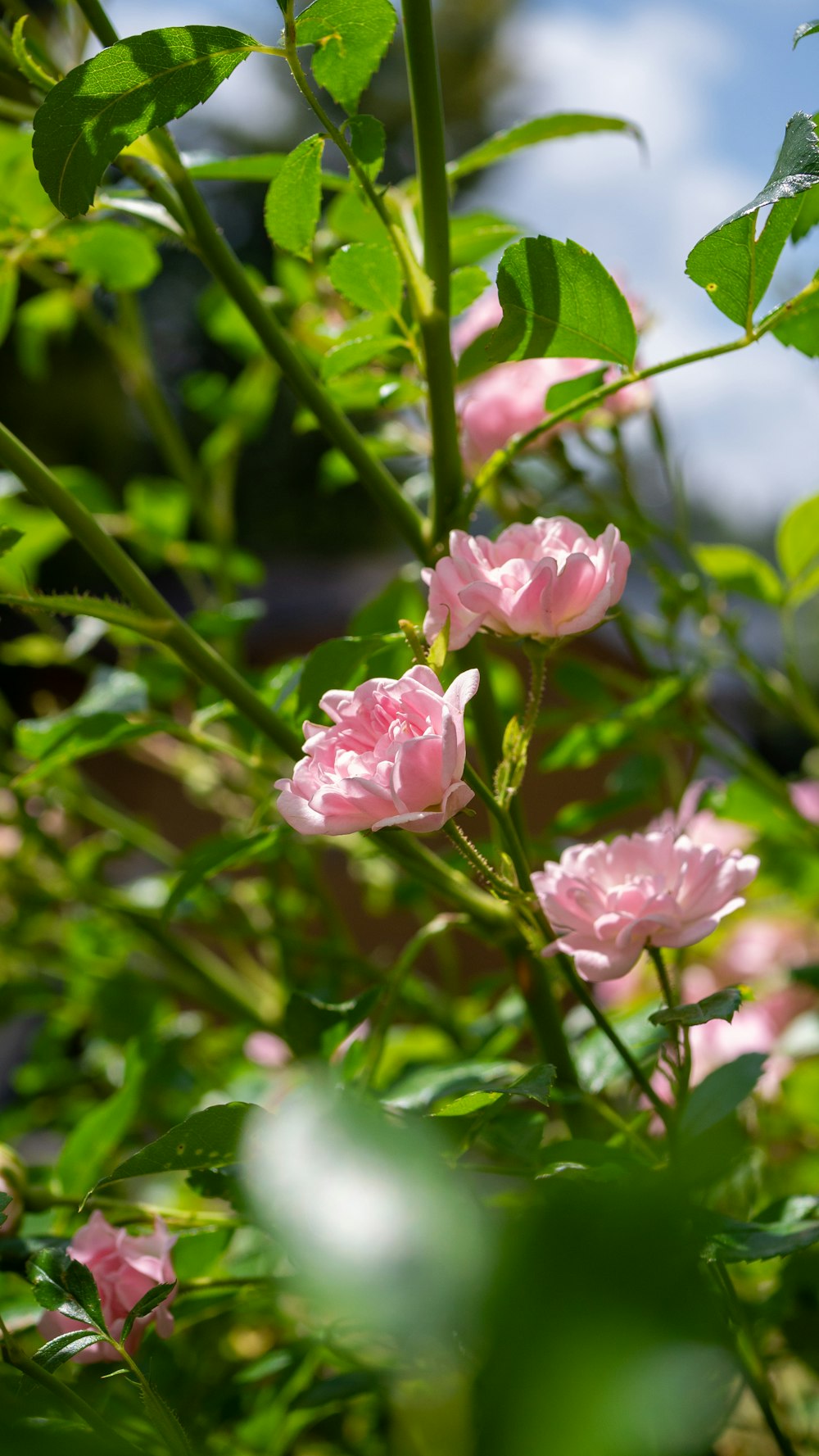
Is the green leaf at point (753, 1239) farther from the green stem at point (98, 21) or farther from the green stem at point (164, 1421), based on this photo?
the green stem at point (98, 21)

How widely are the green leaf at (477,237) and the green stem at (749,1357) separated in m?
0.30

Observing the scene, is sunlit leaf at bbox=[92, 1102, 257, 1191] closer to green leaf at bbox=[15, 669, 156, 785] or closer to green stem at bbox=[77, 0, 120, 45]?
green leaf at bbox=[15, 669, 156, 785]

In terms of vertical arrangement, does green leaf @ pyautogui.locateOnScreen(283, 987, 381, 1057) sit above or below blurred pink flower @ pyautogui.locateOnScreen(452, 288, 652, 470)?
below

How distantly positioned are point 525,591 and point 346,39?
0.44ft

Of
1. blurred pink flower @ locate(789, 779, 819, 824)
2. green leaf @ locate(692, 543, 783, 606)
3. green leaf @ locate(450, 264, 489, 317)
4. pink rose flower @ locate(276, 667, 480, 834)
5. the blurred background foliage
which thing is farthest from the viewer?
blurred pink flower @ locate(789, 779, 819, 824)

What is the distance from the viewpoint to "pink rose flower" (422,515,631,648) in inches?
9.5

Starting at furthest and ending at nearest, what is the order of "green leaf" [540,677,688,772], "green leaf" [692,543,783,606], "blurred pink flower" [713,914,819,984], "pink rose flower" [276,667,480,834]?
"blurred pink flower" [713,914,819,984]
"green leaf" [692,543,783,606]
"green leaf" [540,677,688,772]
"pink rose flower" [276,667,480,834]

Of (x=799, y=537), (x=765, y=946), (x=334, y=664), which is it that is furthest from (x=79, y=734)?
(x=765, y=946)

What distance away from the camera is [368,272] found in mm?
285

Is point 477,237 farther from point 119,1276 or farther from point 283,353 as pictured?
point 119,1276

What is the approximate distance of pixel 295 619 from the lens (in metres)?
1.81

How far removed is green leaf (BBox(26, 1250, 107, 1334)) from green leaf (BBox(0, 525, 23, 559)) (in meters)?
0.16

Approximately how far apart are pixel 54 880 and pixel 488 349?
514 mm

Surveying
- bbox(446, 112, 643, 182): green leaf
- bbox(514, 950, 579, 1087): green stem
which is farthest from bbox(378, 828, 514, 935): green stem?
bbox(446, 112, 643, 182): green leaf
